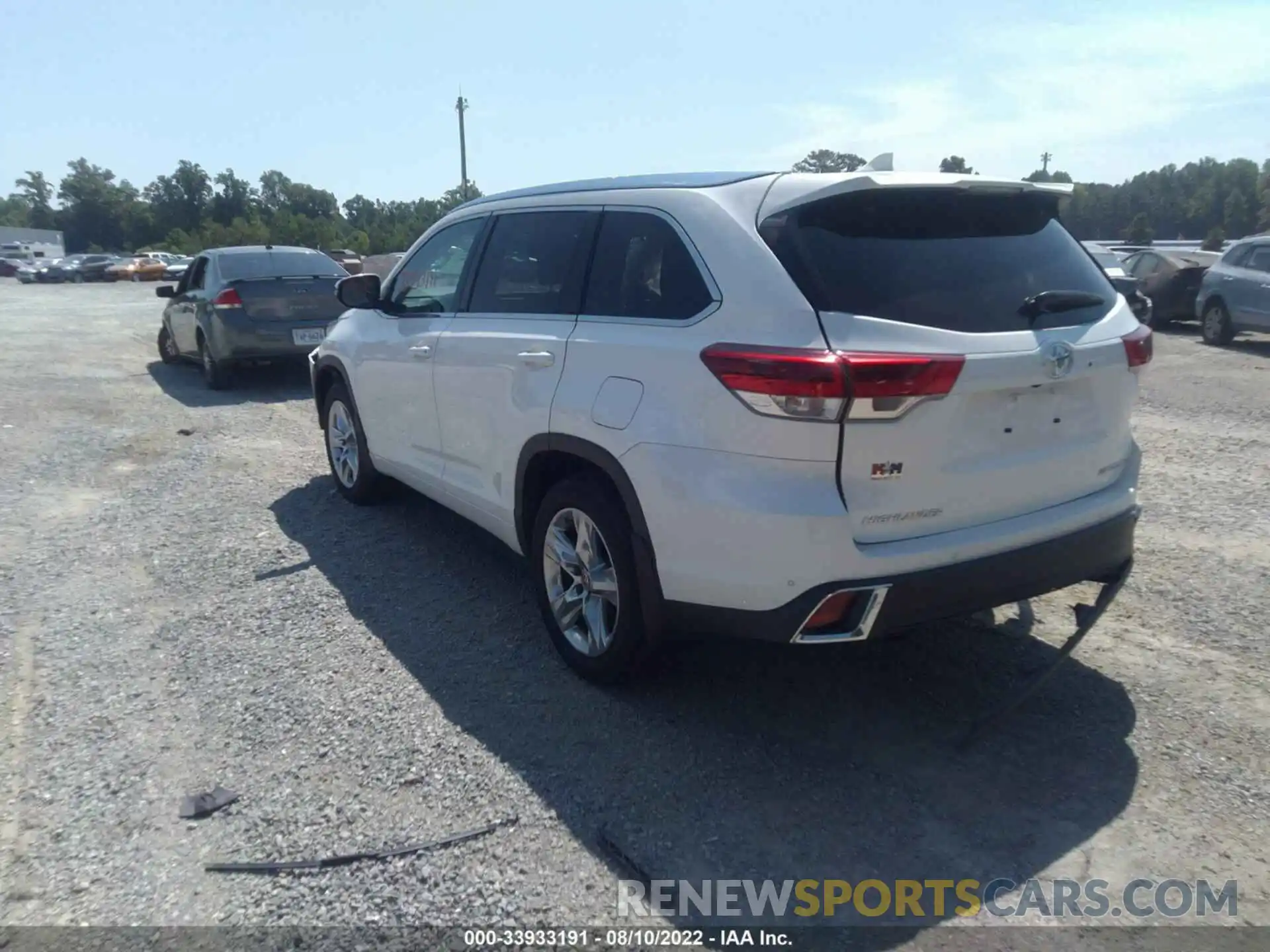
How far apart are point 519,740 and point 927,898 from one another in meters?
1.51

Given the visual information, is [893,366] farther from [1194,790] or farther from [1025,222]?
[1194,790]

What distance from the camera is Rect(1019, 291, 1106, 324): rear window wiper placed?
3320mm

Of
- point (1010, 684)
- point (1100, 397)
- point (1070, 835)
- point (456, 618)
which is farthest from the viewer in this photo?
point (456, 618)

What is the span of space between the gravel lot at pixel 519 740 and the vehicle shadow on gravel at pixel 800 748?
1cm

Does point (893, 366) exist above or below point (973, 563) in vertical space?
above

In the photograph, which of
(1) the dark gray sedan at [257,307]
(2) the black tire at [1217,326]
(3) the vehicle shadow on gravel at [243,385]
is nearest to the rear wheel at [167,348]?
(3) the vehicle shadow on gravel at [243,385]

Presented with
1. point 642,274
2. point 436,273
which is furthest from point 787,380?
point 436,273

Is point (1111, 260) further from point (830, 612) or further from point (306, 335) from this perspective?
point (830, 612)

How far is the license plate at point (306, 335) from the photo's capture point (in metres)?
11.1

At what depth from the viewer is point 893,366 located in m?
2.96

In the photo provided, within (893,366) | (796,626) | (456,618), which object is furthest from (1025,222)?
(456,618)

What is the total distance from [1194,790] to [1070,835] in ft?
1.74

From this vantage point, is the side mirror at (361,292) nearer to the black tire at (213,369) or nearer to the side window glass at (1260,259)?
the black tire at (213,369)

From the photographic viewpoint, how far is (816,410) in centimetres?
299
